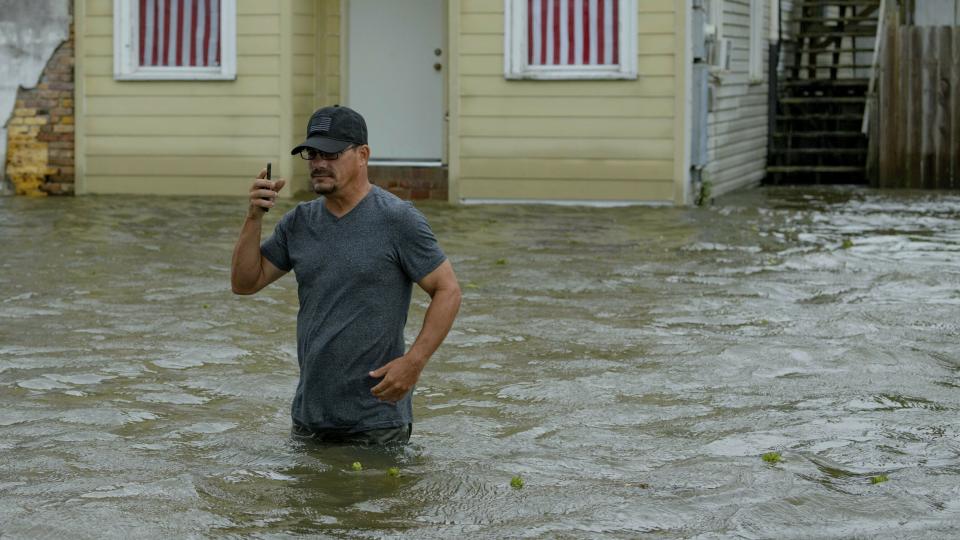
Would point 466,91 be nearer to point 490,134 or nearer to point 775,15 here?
point 490,134

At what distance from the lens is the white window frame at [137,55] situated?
1708cm

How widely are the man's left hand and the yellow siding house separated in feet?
35.8

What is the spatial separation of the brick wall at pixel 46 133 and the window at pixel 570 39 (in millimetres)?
4984

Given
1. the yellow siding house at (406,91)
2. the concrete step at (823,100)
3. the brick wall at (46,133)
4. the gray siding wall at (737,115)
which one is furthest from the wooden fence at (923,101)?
the brick wall at (46,133)

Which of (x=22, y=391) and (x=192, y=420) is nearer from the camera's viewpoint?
(x=192, y=420)

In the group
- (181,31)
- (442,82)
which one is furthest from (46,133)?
(442,82)

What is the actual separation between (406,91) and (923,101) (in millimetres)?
6138

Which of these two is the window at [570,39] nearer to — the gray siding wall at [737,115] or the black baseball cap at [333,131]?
the gray siding wall at [737,115]

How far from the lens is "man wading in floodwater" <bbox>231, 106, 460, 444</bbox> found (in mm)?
5883

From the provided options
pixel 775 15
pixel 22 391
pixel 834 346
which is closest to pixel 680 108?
pixel 775 15

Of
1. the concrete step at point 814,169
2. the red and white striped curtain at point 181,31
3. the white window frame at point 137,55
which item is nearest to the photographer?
the white window frame at point 137,55

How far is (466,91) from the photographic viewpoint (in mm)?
16781

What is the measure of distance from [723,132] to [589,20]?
8.57ft

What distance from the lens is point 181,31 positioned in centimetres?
1723
